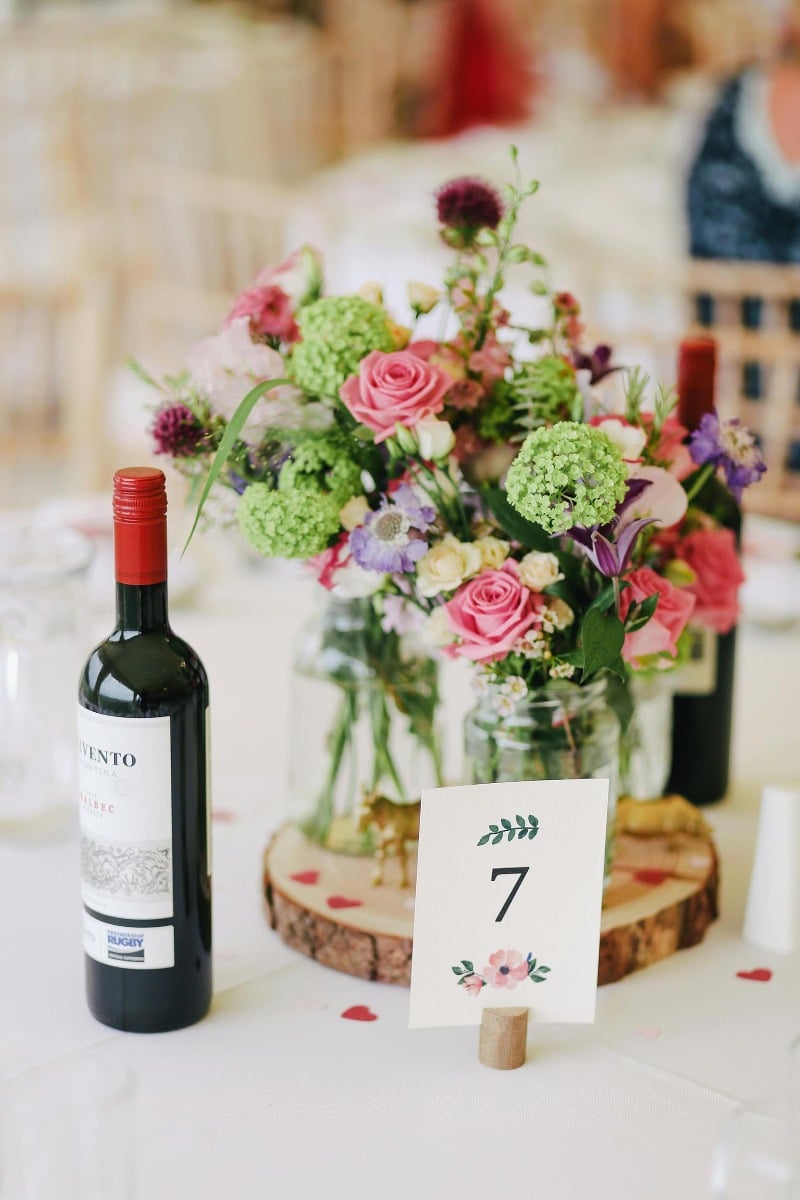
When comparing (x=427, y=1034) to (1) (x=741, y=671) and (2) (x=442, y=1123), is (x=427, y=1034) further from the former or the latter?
(1) (x=741, y=671)

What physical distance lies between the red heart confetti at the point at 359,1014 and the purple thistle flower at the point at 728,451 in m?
0.40

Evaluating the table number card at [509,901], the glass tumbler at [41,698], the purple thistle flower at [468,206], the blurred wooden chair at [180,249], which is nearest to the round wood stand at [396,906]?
the table number card at [509,901]

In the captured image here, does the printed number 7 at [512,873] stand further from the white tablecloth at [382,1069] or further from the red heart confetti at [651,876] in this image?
the red heart confetti at [651,876]

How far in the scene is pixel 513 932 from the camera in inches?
33.5

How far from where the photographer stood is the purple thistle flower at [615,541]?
2.70 ft

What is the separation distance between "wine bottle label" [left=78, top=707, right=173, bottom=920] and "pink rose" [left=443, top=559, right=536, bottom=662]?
7.2 inches

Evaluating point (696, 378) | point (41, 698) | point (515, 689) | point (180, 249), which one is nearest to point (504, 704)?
point (515, 689)

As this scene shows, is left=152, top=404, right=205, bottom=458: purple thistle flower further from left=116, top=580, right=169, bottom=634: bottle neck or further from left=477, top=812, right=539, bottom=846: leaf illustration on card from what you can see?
left=477, top=812, right=539, bottom=846: leaf illustration on card

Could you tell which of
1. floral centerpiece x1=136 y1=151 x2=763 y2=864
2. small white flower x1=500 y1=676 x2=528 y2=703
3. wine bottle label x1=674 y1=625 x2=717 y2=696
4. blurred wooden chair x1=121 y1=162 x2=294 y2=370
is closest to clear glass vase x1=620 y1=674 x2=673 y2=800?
wine bottle label x1=674 y1=625 x2=717 y2=696

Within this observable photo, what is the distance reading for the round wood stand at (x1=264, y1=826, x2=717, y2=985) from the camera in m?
0.96

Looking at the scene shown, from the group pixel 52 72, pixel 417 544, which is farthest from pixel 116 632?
pixel 52 72

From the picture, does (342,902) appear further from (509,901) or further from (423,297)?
(423,297)

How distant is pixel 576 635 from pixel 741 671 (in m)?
0.67

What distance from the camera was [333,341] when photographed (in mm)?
881
